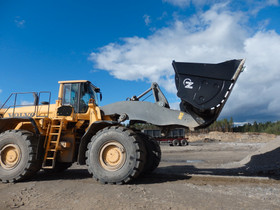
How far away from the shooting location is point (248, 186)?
5062mm

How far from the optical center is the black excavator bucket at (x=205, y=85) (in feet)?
17.6

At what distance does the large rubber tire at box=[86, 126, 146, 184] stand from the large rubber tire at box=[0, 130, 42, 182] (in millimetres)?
1676

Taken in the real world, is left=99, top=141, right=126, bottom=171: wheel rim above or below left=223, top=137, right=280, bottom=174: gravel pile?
above

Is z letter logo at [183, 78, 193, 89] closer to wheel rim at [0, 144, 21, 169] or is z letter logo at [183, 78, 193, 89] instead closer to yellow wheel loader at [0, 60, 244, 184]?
yellow wheel loader at [0, 60, 244, 184]

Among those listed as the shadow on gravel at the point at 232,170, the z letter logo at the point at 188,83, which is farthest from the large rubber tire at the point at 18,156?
the z letter logo at the point at 188,83

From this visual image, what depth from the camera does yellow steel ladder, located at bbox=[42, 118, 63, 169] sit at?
609cm

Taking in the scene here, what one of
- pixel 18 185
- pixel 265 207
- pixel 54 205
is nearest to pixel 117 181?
pixel 54 205

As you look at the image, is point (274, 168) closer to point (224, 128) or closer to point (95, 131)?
point (95, 131)

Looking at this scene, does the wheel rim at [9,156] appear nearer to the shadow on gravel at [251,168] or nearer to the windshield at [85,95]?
the windshield at [85,95]

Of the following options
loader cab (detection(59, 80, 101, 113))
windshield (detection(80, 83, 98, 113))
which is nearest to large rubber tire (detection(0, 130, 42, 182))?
loader cab (detection(59, 80, 101, 113))

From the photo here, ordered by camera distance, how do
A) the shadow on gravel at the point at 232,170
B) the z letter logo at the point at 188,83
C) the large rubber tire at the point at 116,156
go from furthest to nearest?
1. the shadow on gravel at the point at 232,170
2. the z letter logo at the point at 188,83
3. the large rubber tire at the point at 116,156

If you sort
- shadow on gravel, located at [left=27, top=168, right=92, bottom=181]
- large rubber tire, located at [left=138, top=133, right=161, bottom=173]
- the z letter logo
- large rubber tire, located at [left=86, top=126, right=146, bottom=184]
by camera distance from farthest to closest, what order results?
large rubber tire, located at [left=138, top=133, right=161, bottom=173], shadow on gravel, located at [left=27, top=168, right=92, bottom=181], the z letter logo, large rubber tire, located at [left=86, top=126, right=146, bottom=184]

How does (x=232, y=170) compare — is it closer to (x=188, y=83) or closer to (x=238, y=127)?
(x=188, y=83)

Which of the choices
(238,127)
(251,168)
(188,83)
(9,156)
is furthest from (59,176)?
(238,127)
